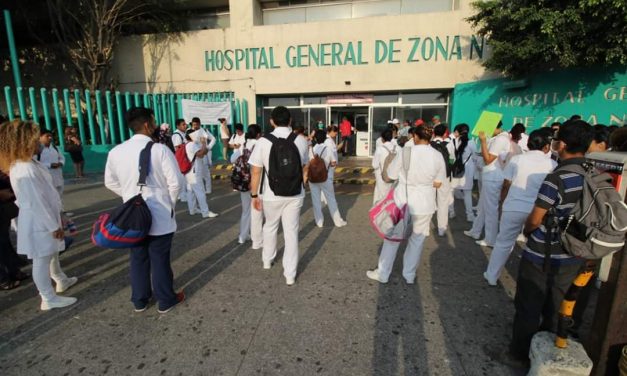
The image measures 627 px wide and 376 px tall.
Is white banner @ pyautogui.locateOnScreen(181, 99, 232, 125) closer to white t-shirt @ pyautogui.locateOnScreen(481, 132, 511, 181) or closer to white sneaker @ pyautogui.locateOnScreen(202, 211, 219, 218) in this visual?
white sneaker @ pyautogui.locateOnScreen(202, 211, 219, 218)

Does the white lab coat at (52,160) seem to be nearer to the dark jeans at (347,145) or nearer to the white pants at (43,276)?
the white pants at (43,276)

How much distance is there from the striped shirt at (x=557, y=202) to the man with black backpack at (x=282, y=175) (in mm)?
2060

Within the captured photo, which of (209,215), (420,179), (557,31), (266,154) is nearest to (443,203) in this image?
(420,179)

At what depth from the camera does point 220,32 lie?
1358 cm

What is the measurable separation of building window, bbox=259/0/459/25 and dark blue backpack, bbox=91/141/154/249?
13.0 metres

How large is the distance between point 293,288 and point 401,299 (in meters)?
1.14

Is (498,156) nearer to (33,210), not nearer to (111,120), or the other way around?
(33,210)

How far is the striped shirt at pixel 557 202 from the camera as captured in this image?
1900 mm

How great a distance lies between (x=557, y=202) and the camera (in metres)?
1.95

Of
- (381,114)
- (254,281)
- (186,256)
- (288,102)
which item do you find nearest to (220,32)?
(288,102)

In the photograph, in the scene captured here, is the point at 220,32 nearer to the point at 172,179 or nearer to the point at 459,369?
the point at 172,179

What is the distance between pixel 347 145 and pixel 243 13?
7202 mm

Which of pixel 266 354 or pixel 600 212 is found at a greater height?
pixel 600 212

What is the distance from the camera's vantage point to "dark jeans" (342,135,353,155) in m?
13.6
